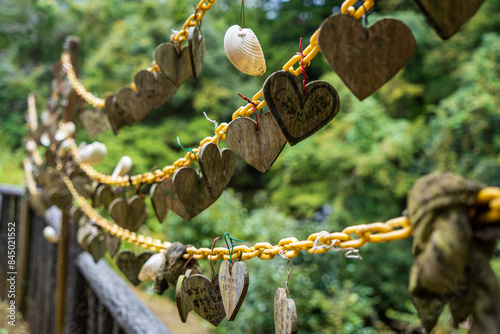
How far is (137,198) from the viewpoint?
70 cm

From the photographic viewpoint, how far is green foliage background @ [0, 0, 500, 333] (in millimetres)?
2295

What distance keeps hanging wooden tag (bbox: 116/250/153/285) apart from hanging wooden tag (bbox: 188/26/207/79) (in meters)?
0.32

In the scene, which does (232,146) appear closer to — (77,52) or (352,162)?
(77,52)

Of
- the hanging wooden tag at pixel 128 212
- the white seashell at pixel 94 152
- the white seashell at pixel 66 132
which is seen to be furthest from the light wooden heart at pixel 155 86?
the white seashell at pixel 66 132

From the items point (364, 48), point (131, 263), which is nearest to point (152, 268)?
point (131, 263)

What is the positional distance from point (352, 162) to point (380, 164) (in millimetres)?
234

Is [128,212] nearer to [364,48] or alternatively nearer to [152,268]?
[152,268]

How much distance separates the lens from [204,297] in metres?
0.45

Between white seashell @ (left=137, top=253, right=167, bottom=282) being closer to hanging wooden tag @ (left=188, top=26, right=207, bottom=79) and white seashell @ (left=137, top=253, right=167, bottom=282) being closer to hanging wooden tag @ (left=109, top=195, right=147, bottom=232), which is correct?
hanging wooden tag @ (left=109, top=195, right=147, bottom=232)

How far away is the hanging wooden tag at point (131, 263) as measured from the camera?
0.64m

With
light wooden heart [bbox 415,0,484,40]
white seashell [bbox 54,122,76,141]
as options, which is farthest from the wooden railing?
light wooden heart [bbox 415,0,484,40]

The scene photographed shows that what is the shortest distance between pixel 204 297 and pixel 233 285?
0.23ft

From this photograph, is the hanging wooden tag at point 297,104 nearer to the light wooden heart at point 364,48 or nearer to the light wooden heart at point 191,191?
the light wooden heart at point 364,48

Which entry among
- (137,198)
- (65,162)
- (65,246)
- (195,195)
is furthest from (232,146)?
(65,246)
